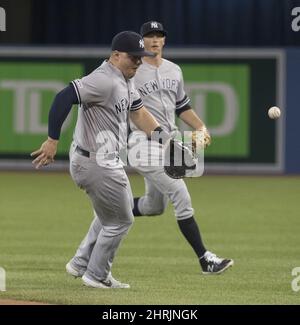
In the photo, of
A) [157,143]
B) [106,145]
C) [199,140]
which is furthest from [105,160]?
[157,143]

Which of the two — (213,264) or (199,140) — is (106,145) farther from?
(213,264)

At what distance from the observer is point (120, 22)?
80.8 feet

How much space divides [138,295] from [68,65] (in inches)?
515

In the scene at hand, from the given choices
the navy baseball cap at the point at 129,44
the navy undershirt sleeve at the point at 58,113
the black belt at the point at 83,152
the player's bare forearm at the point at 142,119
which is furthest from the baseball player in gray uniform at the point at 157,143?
the navy undershirt sleeve at the point at 58,113

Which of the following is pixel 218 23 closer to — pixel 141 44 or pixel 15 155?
pixel 15 155

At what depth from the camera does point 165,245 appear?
12.1 m

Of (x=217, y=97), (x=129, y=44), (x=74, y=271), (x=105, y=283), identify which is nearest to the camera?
(x=129, y=44)

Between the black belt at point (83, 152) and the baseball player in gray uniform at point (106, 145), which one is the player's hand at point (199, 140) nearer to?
the baseball player in gray uniform at point (106, 145)

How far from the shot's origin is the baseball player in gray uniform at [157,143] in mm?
10062

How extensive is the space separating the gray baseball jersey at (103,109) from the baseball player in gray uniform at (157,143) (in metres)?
1.12

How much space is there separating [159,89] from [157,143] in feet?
1.67

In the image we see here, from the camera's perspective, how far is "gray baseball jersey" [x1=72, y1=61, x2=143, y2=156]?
866cm
